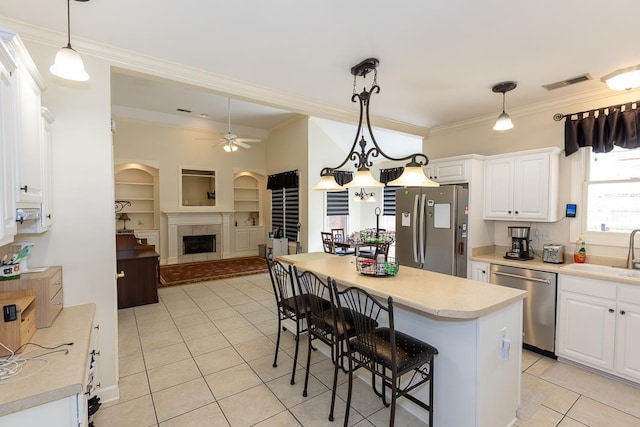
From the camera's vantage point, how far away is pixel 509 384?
6.56ft

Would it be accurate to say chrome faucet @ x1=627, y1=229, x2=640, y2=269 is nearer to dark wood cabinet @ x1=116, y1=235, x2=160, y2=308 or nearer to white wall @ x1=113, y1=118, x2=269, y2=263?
dark wood cabinet @ x1=116, y1=235, x2=160, y2=308

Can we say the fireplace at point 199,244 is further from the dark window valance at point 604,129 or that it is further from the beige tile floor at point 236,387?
the dark window valance at point 604,129

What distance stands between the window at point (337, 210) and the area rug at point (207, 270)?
6.37 feet

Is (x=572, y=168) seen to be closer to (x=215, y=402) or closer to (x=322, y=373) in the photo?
(x=322, y=373)

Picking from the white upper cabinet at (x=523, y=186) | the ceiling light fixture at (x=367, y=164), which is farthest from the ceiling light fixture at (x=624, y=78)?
the ceiling light fixture at (x=367, y=164)

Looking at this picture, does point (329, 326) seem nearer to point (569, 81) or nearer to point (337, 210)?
point (569, 81)

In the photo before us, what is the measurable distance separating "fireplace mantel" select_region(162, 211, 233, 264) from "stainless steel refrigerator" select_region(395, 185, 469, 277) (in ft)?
17.5

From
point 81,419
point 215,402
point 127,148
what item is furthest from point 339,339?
point 127,148

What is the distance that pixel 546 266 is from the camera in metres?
3.01

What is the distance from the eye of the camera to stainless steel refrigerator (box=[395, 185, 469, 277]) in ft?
12.1

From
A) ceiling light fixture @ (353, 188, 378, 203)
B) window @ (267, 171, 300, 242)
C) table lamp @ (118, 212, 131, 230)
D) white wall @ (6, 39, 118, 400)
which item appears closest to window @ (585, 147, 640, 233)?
ceiling light fixture @ (353, 188, 378, 203)

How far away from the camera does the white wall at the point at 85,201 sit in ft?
6.89

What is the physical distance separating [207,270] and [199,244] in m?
1.45

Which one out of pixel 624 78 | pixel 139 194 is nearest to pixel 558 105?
pixel 624 78
